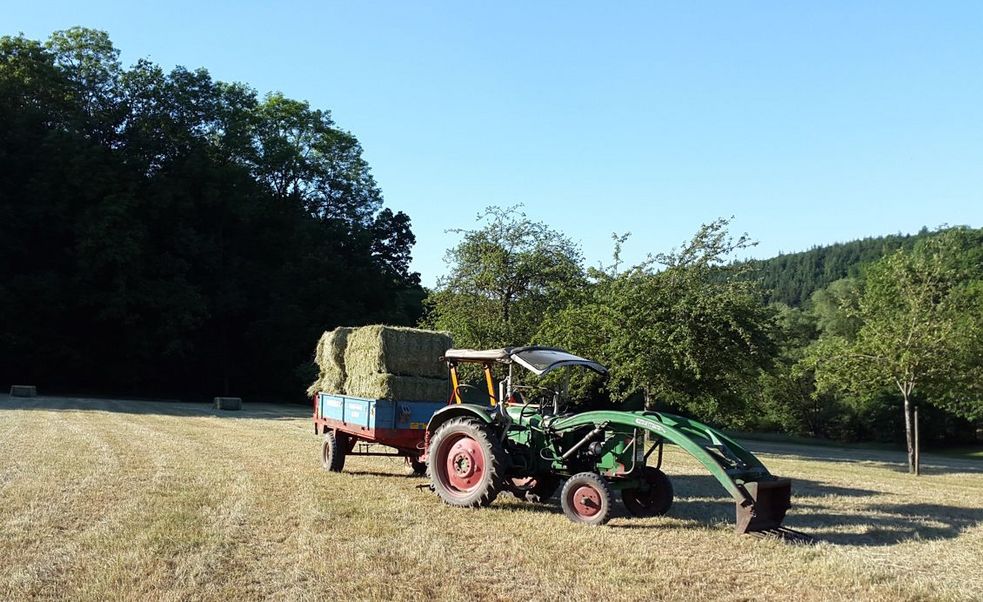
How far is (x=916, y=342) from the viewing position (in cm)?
1853

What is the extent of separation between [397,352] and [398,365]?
0.65 feet

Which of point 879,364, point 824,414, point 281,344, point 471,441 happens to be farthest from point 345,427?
point 824,414

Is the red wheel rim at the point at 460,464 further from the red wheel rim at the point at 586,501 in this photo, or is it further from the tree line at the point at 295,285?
the tree line at the point at 295,285

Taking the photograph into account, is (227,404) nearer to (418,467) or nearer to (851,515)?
(418,467)

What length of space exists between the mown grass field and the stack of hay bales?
1315 millimetres

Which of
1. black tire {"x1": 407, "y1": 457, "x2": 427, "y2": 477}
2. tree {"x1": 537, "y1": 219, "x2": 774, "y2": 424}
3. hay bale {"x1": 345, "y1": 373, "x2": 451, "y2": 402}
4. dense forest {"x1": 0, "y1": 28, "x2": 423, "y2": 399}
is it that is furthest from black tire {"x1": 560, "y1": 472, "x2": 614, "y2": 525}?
dense forest {"x1": 0, "y1": 28, "x2": 423, "y2": 399}

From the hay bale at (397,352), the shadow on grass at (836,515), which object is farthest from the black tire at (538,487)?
the hay bale at (397,352)

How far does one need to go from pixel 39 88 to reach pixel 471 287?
2885 cm

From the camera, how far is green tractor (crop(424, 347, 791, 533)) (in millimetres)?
7094

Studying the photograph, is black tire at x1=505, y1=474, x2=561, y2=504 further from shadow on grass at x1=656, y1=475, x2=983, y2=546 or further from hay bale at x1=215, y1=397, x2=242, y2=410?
hay bale at x1=215, y1=397, x2=242, y2=410

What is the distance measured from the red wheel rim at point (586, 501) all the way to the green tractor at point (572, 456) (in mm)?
10

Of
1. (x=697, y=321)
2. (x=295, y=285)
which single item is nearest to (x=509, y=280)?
(x=697, y=321)

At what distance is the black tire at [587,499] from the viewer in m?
7.34

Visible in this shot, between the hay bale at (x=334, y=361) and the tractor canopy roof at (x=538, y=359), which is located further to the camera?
the hay bale at (x=334, y=361)
